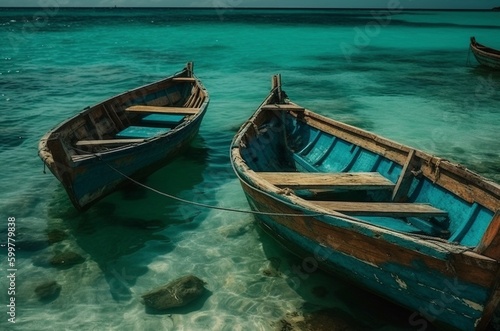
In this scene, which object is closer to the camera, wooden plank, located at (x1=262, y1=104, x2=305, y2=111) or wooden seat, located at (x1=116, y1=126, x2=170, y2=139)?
wooden seat, located at (x1=116, y1=126, x2=170, y2=139)

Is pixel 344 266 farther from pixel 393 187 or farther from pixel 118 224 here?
pixel 118 224

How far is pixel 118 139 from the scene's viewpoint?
30.3ft

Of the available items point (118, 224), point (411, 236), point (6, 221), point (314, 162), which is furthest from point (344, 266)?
point (6, 221)

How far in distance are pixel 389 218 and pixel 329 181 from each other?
121 centimetres

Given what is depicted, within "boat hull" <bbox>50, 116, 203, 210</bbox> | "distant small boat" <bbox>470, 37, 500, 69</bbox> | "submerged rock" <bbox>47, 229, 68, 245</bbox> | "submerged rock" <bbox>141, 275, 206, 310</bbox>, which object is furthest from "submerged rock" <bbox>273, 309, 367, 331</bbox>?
"distant small boat" <bbox>470, 37, 500, 69</bbox>

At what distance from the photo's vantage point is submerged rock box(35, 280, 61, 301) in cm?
591

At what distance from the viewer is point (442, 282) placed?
4.10 meters

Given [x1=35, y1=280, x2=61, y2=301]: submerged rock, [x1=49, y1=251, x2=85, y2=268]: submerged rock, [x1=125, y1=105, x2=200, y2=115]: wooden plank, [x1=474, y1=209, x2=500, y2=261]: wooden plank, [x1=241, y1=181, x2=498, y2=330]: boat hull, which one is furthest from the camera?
[x1=125, y1=105, x2=200, y2=115]: wooden plank

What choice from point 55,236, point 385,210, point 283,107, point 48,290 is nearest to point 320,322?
point 385,210

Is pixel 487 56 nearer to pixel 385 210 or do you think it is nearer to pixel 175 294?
pixel 385 210

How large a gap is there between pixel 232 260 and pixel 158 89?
27.3 ft

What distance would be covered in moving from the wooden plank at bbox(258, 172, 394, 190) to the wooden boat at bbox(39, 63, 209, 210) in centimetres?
317

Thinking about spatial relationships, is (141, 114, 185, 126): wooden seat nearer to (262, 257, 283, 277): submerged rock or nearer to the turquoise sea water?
the turquoise sea water

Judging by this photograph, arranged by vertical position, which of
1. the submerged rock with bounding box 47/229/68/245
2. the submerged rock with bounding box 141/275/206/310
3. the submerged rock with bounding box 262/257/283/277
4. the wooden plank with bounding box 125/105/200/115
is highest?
the wooden plank with bounding box 125/105/200/115
